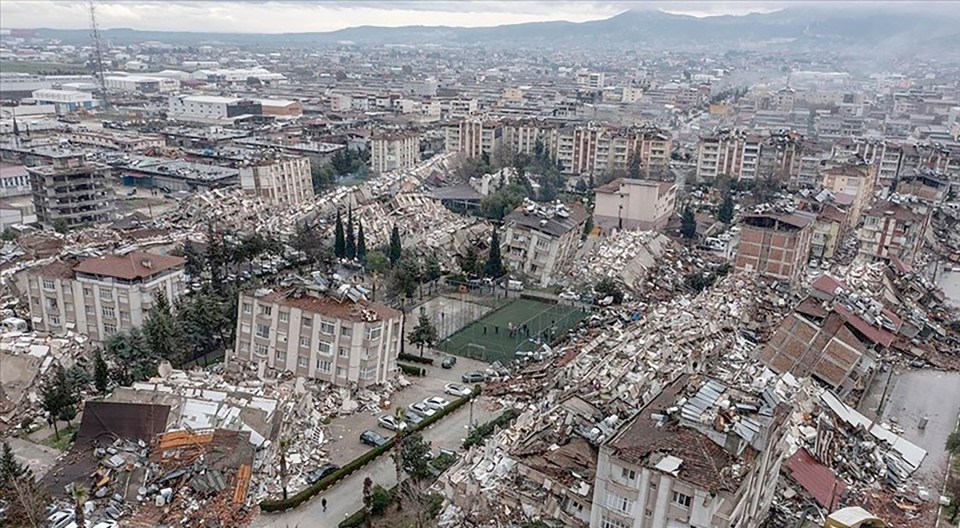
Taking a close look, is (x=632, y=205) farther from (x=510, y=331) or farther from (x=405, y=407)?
(x=405, y=407)

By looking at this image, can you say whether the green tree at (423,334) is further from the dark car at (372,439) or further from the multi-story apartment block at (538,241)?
the multi-story apartment block at (538,241)

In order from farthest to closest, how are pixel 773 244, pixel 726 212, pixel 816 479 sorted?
pixel 726 212 < pixel 773 244 < pixel 816 479

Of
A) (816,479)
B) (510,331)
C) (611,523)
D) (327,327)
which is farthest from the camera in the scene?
(510,331)

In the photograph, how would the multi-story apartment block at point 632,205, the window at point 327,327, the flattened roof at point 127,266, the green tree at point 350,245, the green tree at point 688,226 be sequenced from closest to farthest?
the window at point 327,327, the flattened roof at point 127,266, the green tree at point 350,245, the green tree at point 688,226, the multi-story apartment block at point 632,205

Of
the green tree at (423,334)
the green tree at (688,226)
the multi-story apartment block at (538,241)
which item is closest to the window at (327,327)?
the green tree at (423,334)

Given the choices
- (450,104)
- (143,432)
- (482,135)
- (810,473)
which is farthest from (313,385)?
(450,104)

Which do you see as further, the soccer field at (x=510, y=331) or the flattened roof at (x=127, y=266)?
the soccer field at (x=510, y=331)

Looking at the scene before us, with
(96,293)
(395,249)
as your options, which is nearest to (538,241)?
(395,249)

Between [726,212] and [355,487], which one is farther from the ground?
[726,212]
